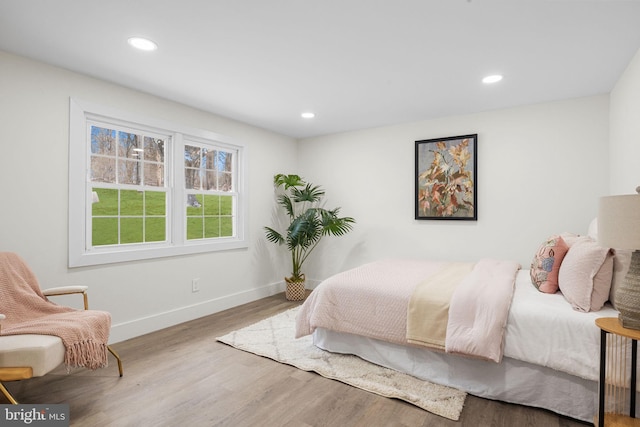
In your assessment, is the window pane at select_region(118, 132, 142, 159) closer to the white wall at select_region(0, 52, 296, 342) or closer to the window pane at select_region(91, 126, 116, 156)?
the window pane at select_region(91, 126, 116, 156)

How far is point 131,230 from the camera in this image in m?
3.31

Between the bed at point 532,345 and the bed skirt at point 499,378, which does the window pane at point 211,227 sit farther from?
the bed skirt at point 499,378

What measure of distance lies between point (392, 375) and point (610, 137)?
3025mm

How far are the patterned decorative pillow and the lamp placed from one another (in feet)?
2.42

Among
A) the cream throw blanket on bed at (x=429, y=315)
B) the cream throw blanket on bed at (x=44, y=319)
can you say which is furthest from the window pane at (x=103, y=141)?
the cream throw blanket on bed at (x=429, y=315)

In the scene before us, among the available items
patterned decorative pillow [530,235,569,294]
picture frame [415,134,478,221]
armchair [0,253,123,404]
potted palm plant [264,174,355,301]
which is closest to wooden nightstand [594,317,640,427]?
patterned decorative pillow [530,235,569,294]

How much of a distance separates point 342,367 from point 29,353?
6.31 ft

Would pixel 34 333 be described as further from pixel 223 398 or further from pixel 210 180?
pixel 210 180

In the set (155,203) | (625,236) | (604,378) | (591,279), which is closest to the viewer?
(625,236)

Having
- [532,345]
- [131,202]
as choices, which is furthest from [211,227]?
[532,345]

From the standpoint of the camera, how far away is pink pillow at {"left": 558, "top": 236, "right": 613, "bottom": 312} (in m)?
2.00

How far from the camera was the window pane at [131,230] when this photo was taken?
325 cm

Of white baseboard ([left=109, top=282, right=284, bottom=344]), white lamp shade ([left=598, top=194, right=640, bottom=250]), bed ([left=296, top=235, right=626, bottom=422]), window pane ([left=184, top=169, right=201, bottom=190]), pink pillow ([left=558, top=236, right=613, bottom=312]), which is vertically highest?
window pane ([left=184, top=169, right=201, bottom=190])

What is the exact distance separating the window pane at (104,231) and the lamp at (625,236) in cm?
367
